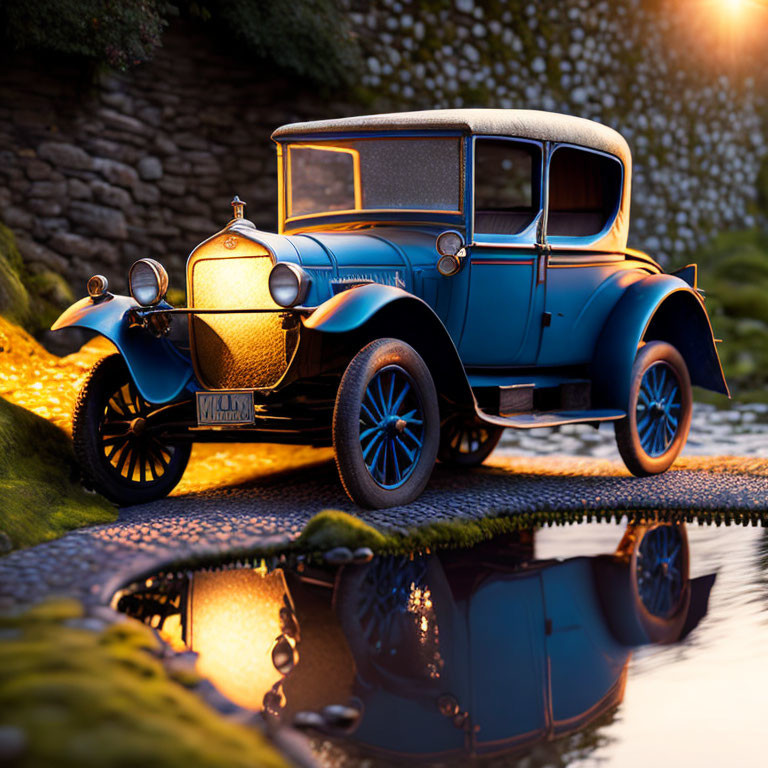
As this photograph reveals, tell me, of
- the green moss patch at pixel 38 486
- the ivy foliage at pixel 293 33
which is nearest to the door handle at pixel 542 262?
the green moss patch at pixel 38 486

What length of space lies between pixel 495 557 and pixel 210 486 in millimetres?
2123

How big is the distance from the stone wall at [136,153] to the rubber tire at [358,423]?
4.53 meters

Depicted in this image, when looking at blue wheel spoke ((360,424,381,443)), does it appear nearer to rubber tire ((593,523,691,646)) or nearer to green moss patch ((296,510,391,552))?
green moss patch ((296,510,391,552))

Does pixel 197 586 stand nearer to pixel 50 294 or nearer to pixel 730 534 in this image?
pixel 730 534

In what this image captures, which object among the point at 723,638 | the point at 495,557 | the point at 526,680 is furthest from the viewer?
the point at 495,557

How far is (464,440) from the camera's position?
690cm

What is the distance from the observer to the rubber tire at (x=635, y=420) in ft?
19.3

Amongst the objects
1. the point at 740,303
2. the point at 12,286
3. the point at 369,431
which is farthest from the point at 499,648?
the point at 740,303

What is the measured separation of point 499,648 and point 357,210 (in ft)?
10.4

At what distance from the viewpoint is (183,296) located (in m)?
7.97

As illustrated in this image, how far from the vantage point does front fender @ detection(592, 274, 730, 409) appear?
5902mm

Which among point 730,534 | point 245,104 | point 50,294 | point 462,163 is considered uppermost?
point 245,104

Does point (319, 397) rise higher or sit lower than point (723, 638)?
higher

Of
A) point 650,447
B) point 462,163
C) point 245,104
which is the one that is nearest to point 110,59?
point 245,104
